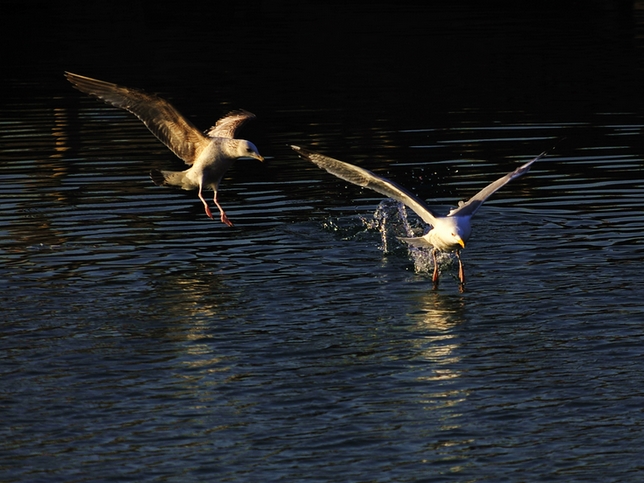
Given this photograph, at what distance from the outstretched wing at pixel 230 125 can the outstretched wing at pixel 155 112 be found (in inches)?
17.5

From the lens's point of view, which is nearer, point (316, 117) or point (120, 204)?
point (120, 204)

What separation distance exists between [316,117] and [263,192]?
24.9 ft

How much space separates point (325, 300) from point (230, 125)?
4.75 m

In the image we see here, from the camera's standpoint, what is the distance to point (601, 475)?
946 centimetres

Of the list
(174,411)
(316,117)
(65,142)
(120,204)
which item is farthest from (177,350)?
(316,117)

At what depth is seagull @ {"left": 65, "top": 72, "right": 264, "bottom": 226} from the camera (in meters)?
16.2

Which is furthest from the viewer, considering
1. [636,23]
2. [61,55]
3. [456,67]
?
[636,23]

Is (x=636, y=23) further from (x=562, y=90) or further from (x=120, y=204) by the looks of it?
(x=120, y=204)

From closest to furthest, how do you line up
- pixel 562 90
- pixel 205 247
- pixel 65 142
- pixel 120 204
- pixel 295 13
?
pixel 205 247, pixel 120 204, pixel 65 142, pixel 562 90, pixel 295 13

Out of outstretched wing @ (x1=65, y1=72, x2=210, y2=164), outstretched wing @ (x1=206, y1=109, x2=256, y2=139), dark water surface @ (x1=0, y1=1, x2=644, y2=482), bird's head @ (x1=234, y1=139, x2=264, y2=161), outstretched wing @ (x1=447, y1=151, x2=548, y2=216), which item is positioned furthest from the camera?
outstretched wing @ (x1=206, y1=109, x2=256, y2=139)

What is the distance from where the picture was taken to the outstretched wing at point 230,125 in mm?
17906

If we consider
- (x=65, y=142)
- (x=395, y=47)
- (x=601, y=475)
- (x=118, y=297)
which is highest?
(x=395, y=47)

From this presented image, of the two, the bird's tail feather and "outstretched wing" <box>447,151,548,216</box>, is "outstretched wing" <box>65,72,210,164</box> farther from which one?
"outstretched wing" <box>447,151,548,216</box>

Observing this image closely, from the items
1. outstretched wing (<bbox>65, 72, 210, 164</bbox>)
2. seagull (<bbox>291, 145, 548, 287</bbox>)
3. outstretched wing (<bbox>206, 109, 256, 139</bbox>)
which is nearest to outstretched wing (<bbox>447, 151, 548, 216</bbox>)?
seagull (<bbox>291, 145, 548, 287</bbox>)
